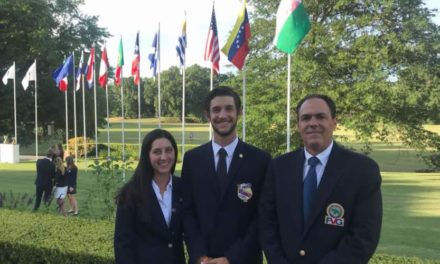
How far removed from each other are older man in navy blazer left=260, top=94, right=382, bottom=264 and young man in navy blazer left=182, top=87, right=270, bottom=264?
23 cm

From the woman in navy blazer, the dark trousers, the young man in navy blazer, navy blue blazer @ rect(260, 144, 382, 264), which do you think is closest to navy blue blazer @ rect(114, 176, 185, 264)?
the woman in navy blazer

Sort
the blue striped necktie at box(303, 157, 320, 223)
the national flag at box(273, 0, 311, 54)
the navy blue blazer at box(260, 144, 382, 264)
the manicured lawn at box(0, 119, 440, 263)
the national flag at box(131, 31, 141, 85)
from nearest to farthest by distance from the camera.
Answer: the navy blue blazer at box(260, 144, 382, 264) → the blue striped necktie at box(303, 157, 320, 223) → the manicured lawn at box(0, 119, 440, 263) → the national flag at box(273, 0, 311, 54) → the national flag at box(131, 31, 141, 85)

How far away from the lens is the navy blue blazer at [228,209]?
2.93 meters

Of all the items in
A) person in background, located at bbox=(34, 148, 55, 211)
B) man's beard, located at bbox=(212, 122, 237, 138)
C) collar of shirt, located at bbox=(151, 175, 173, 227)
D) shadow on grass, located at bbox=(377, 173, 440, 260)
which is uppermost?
man's beard, located at bbox=(212, 122, 237, 138)

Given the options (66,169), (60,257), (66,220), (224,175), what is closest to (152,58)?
(66,169)

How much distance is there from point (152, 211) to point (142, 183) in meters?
0.23

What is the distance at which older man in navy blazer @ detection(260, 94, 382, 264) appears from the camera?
96.7 inches

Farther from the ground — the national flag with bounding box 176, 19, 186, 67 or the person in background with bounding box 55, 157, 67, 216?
the national flag with bounding box 176, 19, 186, 67

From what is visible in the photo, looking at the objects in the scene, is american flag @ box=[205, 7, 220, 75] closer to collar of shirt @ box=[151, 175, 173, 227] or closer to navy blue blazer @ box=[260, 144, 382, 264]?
collar of shirt @ box=[151, 175, 173, 227]

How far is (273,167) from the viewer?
2787 mm

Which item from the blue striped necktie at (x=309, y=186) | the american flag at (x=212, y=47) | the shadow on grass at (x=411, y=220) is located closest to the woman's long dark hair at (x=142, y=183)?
the blue striped necktie at (x=309, y=186)

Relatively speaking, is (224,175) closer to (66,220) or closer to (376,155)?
(66,220)

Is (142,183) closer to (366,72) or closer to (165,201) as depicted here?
(165,201)

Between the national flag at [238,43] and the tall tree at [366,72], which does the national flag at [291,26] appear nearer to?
the national flag at [238,43]
